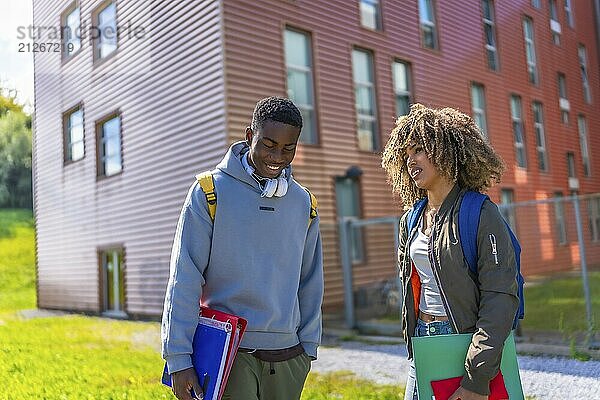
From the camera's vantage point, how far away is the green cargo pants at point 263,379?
5.15 ft

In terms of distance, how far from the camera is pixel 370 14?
7180 millimetres

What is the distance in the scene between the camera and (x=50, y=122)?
4.08m

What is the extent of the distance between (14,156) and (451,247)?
327 centimetres

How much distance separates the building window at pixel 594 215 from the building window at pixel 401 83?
2.44 meters

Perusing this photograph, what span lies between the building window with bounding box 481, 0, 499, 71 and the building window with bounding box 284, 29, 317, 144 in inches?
83.6

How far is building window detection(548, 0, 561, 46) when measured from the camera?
8.36m

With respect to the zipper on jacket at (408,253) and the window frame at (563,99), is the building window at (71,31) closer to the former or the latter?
the zipper on jacket at (408,253)

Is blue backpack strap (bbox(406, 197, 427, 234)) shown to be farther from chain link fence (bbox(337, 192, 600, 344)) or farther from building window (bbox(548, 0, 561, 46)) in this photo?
building window (bbox(548, 0, 561, 46))

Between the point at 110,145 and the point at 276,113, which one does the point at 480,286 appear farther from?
the point at 110,145

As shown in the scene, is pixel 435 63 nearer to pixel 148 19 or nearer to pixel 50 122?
pixel 148 19

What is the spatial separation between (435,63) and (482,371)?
21.3 ft

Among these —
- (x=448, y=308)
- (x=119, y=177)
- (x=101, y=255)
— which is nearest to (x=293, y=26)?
(x=119, y=177)

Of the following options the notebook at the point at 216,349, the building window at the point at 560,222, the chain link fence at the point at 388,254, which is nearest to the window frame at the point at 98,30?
the chain link fence at the point at 388,254

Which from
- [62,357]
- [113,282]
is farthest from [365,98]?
[62,357]
